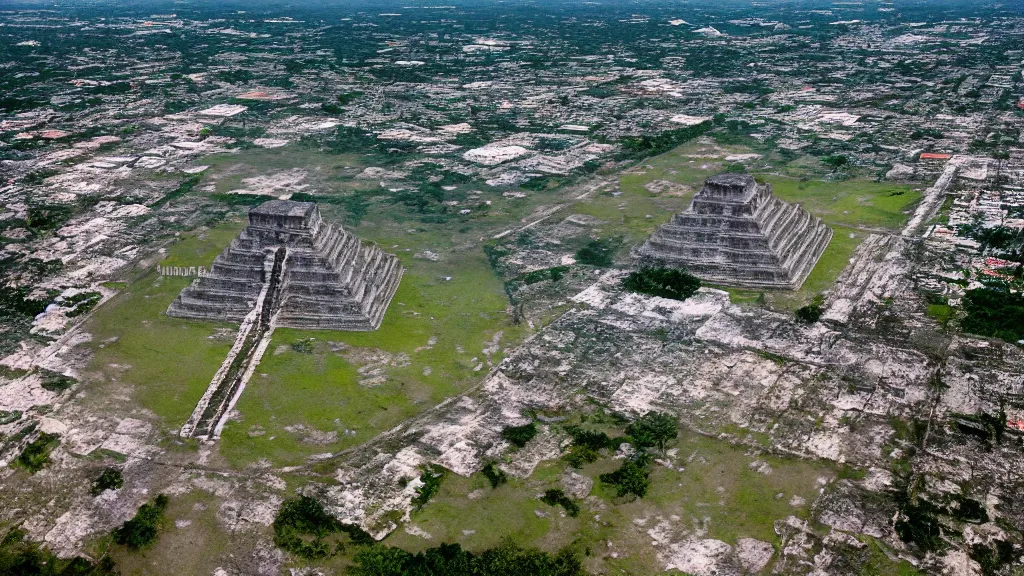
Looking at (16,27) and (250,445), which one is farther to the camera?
(16,27)

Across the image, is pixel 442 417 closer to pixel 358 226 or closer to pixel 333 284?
pixel 333 284

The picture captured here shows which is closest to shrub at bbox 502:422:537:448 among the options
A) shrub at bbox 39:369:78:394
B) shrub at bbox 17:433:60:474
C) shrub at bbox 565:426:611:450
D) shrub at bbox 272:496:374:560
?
shrub at bbox 565:426:611:450

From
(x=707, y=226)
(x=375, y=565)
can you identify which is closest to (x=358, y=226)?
(x=707, y=226)

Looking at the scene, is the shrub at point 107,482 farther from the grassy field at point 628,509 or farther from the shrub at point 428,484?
the shrub at point 428,484

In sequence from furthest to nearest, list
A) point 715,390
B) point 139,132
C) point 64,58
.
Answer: point 64,58, point 139,132, point 715,390

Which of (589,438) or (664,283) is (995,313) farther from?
(589,438)

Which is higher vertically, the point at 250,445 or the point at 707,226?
the point at 707,226

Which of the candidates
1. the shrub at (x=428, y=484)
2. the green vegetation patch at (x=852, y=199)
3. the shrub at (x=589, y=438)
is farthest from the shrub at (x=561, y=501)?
the green vegetation patch at (x=852, y=199)
